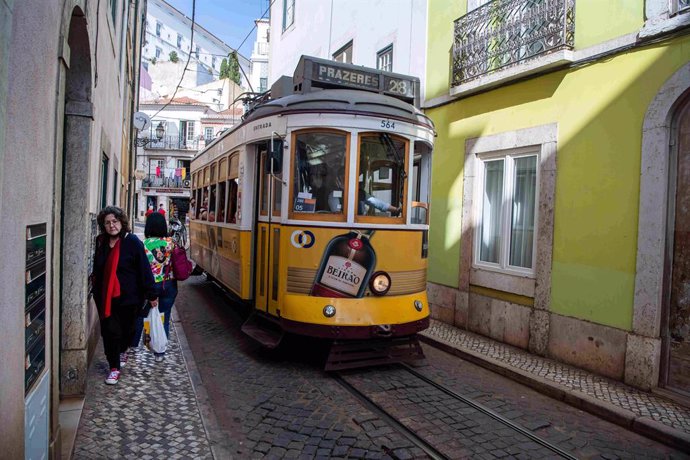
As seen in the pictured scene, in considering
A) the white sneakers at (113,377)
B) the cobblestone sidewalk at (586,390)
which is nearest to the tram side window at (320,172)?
the white sneakers at (113,377)

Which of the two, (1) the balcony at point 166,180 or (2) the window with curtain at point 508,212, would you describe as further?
(1) the balcony at point 166,180

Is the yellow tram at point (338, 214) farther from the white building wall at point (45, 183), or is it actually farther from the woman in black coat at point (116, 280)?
the white building wall at point (45, 183)

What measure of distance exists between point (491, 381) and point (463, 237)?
2912 mm

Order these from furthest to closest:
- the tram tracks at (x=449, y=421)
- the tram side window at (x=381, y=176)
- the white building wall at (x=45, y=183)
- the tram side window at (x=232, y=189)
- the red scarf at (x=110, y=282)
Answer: the tram side window at (x=232, y=189) → the tram side window at (x=381, y=176) → the red scarf at (x=110, y=282) → the tram tracks at (x=449, y=421) → the white building wall at (x=45, y=183)

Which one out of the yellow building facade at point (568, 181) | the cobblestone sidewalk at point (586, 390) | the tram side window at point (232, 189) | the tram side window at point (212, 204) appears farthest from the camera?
the tram side window at point (212, 204)

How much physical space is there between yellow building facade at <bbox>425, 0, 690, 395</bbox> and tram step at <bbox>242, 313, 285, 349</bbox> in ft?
10.8

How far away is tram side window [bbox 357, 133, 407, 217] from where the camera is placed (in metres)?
5.79

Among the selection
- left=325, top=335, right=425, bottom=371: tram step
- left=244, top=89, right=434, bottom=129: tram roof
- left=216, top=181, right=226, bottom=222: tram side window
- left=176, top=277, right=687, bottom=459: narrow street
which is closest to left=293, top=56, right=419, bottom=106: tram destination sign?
left=244, top=89, right=434, bottom=129: tram roof

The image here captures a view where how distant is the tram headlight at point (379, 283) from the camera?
5676 millimetres

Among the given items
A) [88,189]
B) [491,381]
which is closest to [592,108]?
[491,381]

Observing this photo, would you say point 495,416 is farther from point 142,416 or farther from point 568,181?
point 568,181

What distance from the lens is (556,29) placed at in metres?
6.58

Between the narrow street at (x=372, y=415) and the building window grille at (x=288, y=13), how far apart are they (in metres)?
14.0

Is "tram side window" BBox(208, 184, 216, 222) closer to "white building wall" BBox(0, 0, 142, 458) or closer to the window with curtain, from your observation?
"white building wall" BBox(0, 0, 142, 458)
